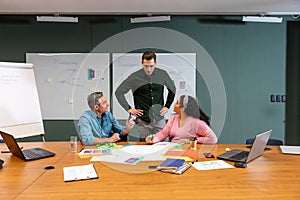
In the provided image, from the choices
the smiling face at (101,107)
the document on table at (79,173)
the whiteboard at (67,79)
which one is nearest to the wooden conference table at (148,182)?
the document on table at (79,173)

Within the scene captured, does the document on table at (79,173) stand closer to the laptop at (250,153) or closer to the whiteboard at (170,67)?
the laptop at (250,153)

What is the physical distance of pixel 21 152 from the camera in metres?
1.87

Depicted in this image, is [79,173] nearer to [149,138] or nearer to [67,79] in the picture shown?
[149,138]

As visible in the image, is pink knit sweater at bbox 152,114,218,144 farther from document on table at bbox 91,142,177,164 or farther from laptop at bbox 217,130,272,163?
laptop at bbox 217,130,272,163

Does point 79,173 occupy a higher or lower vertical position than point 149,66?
lower

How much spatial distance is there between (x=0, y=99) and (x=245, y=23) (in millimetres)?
3283

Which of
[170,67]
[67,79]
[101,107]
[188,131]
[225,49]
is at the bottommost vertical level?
[188,131]

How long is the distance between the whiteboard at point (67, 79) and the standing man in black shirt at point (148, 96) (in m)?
1.10

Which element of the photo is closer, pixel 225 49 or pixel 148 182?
pixel 148 182

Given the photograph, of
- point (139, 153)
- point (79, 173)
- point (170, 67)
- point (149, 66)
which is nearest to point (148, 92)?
point (149, 66)
